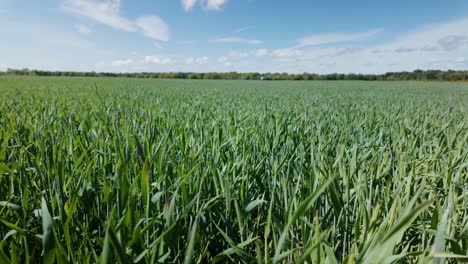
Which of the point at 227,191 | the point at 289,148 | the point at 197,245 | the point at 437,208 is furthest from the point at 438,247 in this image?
the point at 289,148

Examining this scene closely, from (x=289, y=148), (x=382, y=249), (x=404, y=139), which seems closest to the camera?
(x=382, y=249)

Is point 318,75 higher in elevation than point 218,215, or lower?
higher

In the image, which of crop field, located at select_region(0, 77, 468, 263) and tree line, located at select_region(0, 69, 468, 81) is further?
tree line, located at select_region(0, 69, 468, 81)

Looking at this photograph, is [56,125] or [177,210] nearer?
[177,210]

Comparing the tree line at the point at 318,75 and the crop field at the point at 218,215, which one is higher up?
the tree line at the point at 318,75

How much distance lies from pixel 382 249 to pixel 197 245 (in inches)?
26.0

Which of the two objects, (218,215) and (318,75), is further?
(318,75)

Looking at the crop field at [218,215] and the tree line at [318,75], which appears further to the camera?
the tree line at [318,75]

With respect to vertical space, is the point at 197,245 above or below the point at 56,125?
below

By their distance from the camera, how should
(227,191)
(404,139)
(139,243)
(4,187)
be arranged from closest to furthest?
(139,243) < (227,191) < (4,187) < (404,139)

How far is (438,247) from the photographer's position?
54 cm

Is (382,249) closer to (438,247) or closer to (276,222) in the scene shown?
(438,247)

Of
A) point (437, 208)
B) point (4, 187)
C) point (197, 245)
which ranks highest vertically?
point (437, 208)

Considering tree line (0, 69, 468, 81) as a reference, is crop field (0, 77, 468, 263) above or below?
below
